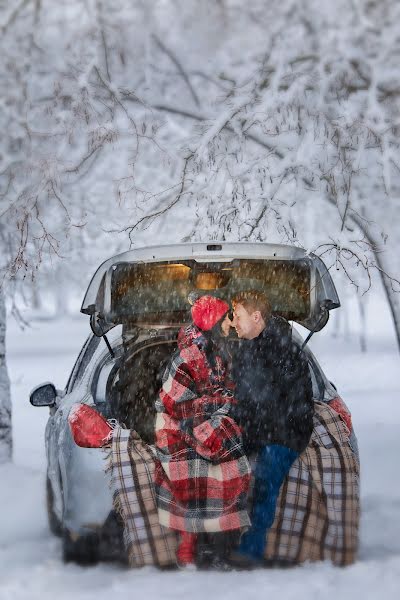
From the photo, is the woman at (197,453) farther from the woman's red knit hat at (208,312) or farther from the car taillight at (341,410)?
the car taillight at (341,410)

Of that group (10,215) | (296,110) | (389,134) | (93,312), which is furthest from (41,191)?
(389,134)

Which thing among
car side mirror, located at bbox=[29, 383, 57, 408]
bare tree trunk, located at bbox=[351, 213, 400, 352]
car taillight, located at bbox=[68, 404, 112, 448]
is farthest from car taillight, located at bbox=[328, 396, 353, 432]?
bare tree trunk, located at bbox=[351, 213, 400, 352]

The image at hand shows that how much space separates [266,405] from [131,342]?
1245 mm

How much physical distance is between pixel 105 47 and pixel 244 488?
374 centimetres

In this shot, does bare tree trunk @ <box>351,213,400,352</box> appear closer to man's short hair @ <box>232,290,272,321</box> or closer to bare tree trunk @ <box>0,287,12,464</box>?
man's short hair @ <box>232,290,272,321</box>

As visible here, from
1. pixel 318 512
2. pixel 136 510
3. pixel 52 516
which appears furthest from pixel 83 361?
pixel 318 512

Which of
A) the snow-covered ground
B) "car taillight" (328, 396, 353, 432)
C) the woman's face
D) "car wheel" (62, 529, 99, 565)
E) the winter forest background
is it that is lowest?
the snow-covered ground

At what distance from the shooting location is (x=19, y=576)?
3.81 meters

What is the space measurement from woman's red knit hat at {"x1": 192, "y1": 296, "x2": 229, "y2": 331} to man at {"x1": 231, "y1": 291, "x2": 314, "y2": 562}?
0.48ft

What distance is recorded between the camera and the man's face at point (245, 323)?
12.5 ft

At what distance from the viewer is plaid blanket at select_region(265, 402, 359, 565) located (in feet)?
12.8

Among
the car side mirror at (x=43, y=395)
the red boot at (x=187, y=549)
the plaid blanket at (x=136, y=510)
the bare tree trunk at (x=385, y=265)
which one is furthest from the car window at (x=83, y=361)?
the bare tree trunk at (x=385, y=265)

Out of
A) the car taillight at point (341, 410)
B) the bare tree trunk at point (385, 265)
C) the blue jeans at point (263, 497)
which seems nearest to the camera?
the blue jeans at point (263, 497)

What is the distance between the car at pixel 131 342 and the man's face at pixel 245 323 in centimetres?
49
